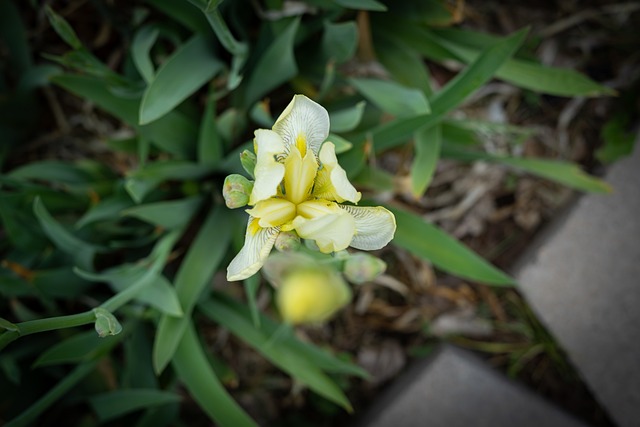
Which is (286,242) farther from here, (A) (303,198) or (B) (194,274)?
(B) (194,274)

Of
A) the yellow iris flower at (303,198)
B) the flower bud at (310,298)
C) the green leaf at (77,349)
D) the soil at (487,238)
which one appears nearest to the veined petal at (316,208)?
the yellow iris flower at (303,198)

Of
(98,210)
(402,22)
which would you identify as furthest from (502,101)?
(98,210)

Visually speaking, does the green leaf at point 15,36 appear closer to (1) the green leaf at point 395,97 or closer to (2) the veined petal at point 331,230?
(1) the green leaf at point 395,97

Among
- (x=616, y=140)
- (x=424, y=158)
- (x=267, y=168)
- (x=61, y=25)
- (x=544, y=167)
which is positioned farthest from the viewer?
(x=616, y=140)

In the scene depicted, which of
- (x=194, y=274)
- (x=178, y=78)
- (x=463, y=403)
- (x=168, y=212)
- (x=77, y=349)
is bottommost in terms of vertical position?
(x=463, y=403)

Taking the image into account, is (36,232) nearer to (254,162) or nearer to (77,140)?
(77,140)

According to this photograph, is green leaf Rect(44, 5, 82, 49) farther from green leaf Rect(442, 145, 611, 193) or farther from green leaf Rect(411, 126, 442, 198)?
green leaf Rect(442, 145, 611, 193)

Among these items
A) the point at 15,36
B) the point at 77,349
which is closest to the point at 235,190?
the point at 77,349
